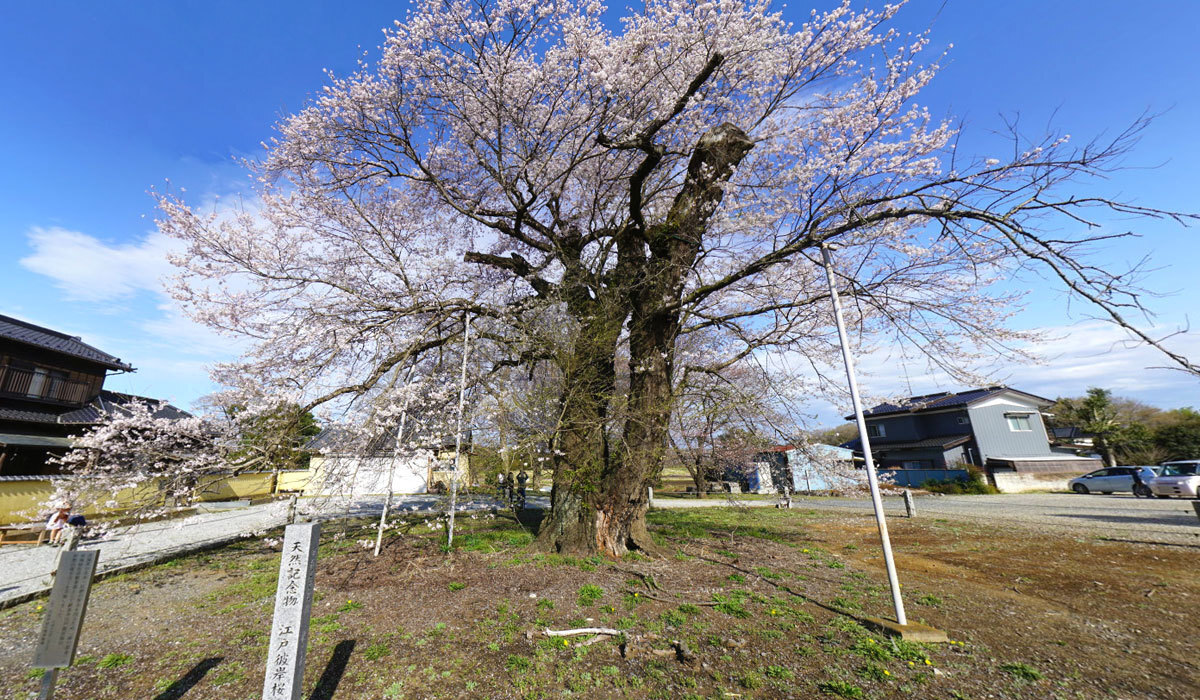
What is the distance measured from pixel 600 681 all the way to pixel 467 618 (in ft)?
6.90

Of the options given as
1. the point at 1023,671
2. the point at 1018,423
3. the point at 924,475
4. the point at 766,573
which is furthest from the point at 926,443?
the point at 1023,671

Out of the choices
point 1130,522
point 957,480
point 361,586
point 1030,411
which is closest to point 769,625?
point 361,586

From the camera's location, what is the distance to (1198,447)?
2225cm

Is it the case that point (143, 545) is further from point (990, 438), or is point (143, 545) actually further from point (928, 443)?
point (990, 438)

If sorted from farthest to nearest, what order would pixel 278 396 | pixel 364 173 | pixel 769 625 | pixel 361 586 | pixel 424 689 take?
pixel 364 173, pixel 278 396, pixel 361 586, pixel 769 625, pixel 424 689

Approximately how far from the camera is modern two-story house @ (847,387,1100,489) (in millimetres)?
24745

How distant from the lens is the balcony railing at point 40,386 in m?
18.1

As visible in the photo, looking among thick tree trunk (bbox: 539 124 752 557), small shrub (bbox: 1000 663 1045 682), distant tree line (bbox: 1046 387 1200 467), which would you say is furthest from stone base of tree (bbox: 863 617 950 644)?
distant tree line (bbox: 1046 387 1200 467)

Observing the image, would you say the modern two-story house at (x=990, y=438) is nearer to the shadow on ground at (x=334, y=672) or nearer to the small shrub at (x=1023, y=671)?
the small shrub at (x=1023, y=671)

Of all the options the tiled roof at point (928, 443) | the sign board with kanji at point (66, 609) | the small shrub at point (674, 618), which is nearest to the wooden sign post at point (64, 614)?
the sign board with kanji at point (66, 609)

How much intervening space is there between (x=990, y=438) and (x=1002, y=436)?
874 mm

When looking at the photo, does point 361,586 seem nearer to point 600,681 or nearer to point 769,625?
point 600,681

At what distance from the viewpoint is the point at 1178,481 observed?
630 inches

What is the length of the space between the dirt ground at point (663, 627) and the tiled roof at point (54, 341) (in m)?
20.9
